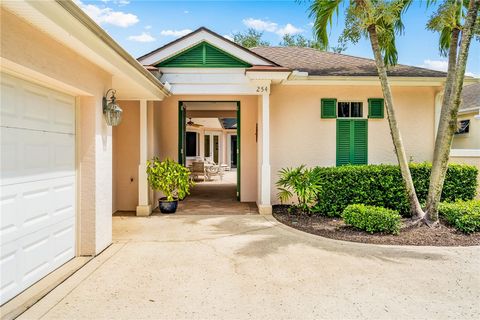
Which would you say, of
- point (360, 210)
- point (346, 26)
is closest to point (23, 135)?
point (360, 210)

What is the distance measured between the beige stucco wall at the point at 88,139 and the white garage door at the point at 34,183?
5.6 inches

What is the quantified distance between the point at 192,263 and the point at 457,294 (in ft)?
11.0

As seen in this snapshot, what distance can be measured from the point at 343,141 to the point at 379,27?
121 inches

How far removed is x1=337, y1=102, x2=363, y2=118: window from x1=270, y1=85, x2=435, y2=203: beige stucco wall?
0.12 meters

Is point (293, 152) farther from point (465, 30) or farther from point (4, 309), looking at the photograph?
point (4, 309)

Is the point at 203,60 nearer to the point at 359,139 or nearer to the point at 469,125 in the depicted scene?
the point at 359,139

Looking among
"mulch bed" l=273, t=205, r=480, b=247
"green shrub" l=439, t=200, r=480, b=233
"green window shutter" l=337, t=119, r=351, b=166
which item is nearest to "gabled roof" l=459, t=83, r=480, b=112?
"green window shutter" l=337, t=119, r=351, b=166

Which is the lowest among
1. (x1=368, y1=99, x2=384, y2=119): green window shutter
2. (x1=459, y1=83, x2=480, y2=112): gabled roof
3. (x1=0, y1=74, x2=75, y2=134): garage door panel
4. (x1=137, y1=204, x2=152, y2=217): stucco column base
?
(x1=137, y1=204, x2=152, y2=217): stucco column base

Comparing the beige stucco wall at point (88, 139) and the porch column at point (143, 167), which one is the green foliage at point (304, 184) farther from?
the beige stucco wall at point (88, 139)

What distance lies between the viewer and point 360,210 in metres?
6.28

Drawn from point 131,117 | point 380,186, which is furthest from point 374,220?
point 131,117

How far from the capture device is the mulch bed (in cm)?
565

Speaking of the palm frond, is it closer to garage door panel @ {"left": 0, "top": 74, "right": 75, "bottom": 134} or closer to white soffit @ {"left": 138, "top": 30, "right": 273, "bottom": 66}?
white soffit @ {"left": 138, "top": 30, "right": 273, "bottom": 66}

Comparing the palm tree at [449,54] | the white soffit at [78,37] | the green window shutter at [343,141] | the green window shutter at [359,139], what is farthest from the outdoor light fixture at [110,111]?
the green window shutter at [359,139]
